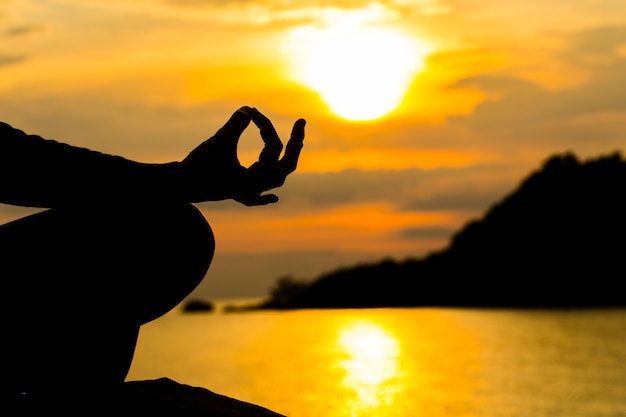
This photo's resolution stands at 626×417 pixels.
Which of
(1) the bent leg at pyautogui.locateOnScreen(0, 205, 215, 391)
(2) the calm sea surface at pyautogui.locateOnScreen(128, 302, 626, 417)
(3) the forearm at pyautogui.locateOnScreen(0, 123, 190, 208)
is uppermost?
(3) the forearm at pyautogui.locateOnScreen(0, 123, 190, 208)

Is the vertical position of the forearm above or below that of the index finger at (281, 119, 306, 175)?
below

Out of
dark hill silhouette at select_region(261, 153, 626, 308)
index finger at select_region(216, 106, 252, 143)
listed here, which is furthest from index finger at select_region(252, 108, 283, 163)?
dark hill silhouette at select_region(261, 153, 626, 308)

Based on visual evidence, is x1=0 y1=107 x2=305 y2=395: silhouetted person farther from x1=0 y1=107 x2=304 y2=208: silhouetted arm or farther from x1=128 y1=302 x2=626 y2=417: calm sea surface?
x1=128 y1=302 x2=626 y2=417: calm sea surface

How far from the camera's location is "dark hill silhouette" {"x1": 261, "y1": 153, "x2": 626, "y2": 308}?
249 feet

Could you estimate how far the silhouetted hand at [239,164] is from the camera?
163 inches

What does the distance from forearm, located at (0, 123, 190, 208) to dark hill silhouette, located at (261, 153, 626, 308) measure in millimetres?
66572

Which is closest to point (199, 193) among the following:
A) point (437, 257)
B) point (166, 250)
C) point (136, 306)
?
point (166, 250)

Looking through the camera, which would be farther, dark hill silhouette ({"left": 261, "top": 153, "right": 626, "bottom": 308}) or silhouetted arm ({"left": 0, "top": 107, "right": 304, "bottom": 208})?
dark hill silhouette ({"left": 261, "top": 153, "right": 626, "bottom": 308})

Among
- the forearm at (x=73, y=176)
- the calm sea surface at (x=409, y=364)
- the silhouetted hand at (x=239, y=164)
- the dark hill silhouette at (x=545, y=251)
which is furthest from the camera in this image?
the dark hill silhouette at (x=545, y=251)

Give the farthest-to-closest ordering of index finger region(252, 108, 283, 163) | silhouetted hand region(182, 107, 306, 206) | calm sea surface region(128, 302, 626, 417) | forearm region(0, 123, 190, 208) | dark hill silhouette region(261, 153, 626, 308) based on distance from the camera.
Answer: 1. dark hill silhouette region(261, 153, 626, 308)
2. calm sea surface region(128, 302, 626, 417)
3. index finger region(252, 108, 283, 163)
4. silhouetted hand region(182, 107, 306, 206)
5. forearm region(0, 123, 190, 208)

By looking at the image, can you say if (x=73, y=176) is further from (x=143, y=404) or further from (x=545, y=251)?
(x=545, y=251)

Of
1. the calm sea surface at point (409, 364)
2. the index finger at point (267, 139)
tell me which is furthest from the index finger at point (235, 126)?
the calm sea surface at point (409, 364)

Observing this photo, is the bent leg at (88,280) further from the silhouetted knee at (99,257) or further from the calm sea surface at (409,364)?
the calm sea surface at (409,364)

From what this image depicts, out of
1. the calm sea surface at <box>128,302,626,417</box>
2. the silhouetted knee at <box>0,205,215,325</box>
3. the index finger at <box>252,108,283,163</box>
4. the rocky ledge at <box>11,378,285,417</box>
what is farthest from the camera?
the calm sea surface at <box>128,302,626,417</box>
